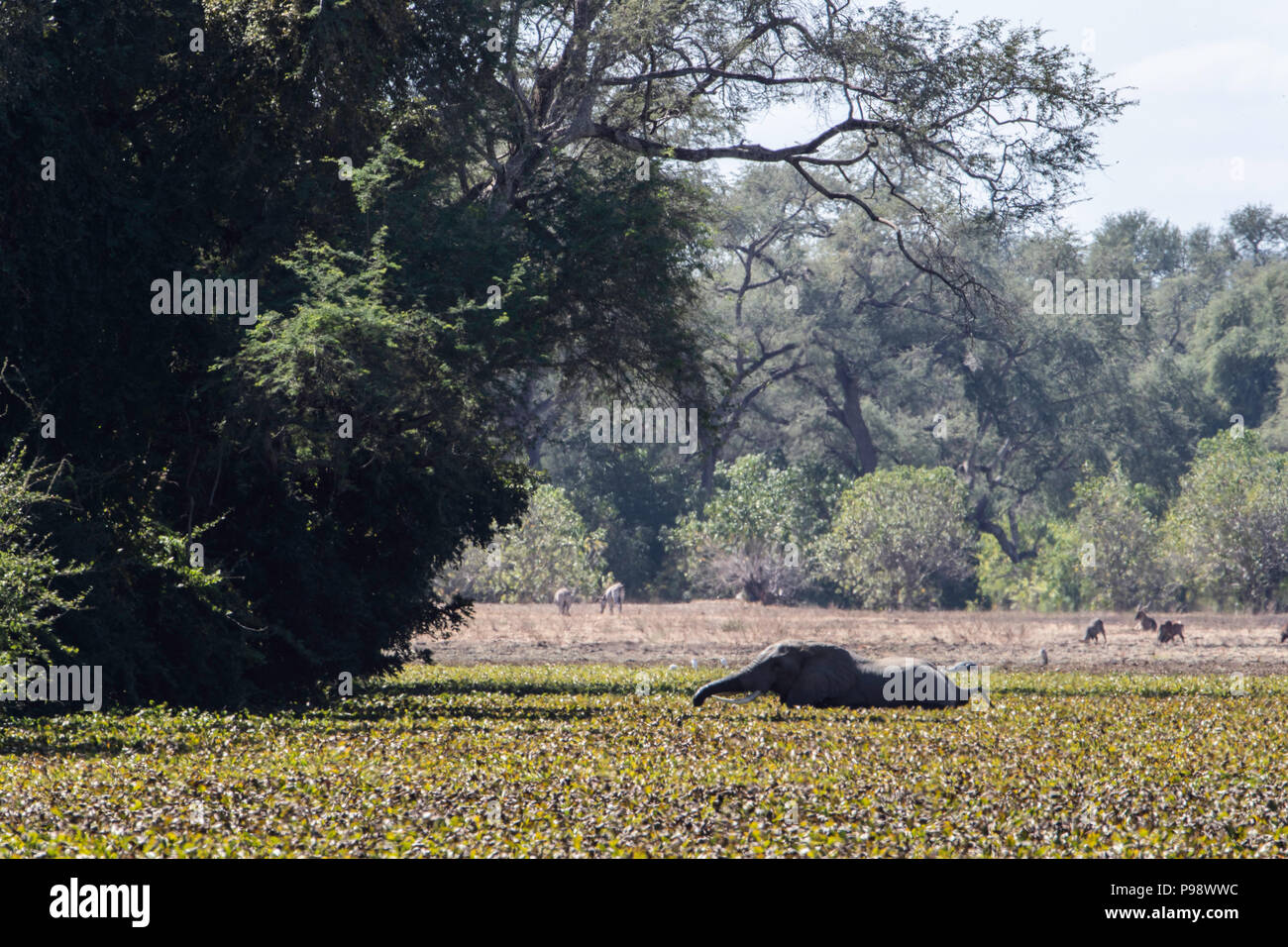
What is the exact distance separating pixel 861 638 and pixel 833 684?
1808cm

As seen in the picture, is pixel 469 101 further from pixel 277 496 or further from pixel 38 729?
pixel 38 729

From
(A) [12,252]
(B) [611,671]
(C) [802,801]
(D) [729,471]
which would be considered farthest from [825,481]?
(C) [802,801]

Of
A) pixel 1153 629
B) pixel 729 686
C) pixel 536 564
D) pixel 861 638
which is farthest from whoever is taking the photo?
pixel 536 564

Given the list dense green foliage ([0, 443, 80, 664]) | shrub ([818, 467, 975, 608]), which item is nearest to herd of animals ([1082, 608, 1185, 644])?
shrub ([818, 467, 975, 608])

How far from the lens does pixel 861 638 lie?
3591cm

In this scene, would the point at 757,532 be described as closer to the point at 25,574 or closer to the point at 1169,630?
the point at 1169,630

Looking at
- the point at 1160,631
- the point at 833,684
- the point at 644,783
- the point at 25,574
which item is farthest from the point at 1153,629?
the point at 25,574

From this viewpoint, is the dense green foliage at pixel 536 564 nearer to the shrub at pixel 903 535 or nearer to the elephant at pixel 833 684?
the shrub at pixel 903 535

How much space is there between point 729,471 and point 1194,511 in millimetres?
17495

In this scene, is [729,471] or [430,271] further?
[729,471]

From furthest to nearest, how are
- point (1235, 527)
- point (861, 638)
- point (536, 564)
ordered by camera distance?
point (536, 564), point (1235, 527), point (861, 638)

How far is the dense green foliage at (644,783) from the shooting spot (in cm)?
866
